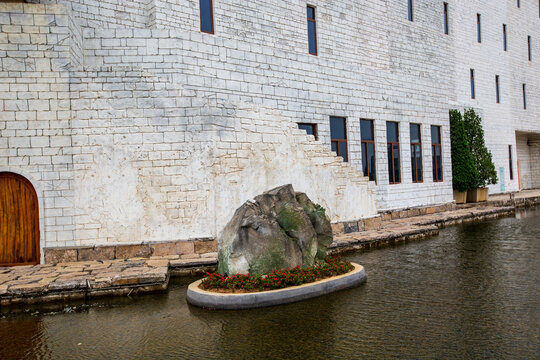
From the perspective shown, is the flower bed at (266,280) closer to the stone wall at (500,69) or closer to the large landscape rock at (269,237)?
the large landscape rock at (269,237)

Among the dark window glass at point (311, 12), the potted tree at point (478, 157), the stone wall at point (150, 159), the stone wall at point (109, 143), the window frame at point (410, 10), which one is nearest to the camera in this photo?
the stone wall at point (109, 143)

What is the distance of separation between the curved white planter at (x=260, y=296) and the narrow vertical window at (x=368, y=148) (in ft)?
32.7

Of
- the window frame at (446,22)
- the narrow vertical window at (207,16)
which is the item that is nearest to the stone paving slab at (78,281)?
the narrow vertical window at (207,16)

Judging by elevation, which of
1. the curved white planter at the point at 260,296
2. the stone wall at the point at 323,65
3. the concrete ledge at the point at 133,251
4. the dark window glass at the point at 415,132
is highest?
the stone wall at the point at 323,65

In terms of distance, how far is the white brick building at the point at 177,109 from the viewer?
10539 millimetres

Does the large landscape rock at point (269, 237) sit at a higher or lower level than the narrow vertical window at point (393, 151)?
lower

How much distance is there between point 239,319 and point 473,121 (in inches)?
823

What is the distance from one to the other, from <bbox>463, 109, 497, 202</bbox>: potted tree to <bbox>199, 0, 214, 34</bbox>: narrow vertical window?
15281 millimetres

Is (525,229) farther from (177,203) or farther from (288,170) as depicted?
(177,203)

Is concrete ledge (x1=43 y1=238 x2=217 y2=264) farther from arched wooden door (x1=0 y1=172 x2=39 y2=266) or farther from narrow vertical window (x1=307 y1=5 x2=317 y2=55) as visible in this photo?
narrow vertical window (x1=307 y1=5 x2=317 y2=55)

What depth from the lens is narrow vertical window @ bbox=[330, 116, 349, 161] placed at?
1605cm

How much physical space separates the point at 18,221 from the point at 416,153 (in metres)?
15.3

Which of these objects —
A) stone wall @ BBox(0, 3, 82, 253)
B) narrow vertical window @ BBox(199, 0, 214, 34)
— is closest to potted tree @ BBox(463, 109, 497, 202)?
narrow vertical window @ BBox(199, 0, 214, 34)

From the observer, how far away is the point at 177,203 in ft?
36.6
